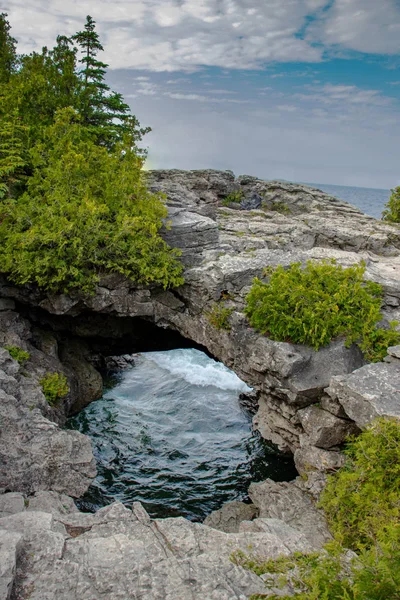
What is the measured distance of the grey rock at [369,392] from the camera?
1166cm

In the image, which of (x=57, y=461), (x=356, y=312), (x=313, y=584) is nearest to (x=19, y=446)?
(x=57, y=461)

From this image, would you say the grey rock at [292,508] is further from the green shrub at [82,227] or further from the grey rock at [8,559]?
the green shrub at [82,227]

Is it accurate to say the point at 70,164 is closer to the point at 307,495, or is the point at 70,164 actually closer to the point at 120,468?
the point at 120,468

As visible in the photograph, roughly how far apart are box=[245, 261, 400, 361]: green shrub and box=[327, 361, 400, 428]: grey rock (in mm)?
1415

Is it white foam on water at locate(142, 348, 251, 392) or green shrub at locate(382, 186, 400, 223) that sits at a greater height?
green shrub at locate(382, 186, 400, 223)

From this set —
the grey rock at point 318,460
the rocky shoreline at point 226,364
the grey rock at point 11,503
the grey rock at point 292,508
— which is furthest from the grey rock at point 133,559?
the grey rock at point 318,460

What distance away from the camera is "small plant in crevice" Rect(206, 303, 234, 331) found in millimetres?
16466

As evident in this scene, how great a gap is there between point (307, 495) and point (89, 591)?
9026mm

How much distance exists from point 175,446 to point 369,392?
11.7 metres

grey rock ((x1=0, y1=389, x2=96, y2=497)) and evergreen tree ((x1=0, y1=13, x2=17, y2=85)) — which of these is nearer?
grey rock ((x1=0, y1=389, x2=96, y2=497))

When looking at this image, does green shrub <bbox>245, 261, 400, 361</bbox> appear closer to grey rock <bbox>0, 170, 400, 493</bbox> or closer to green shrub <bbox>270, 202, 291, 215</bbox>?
grey rock <bbox>0, 170, 400, 493</bbox>

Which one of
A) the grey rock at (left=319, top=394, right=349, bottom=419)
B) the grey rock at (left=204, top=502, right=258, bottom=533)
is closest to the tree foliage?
the grey rock at (left=319, top=394, right=349, bottom=419)

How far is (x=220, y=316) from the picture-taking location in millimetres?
16641

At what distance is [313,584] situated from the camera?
568 cm
